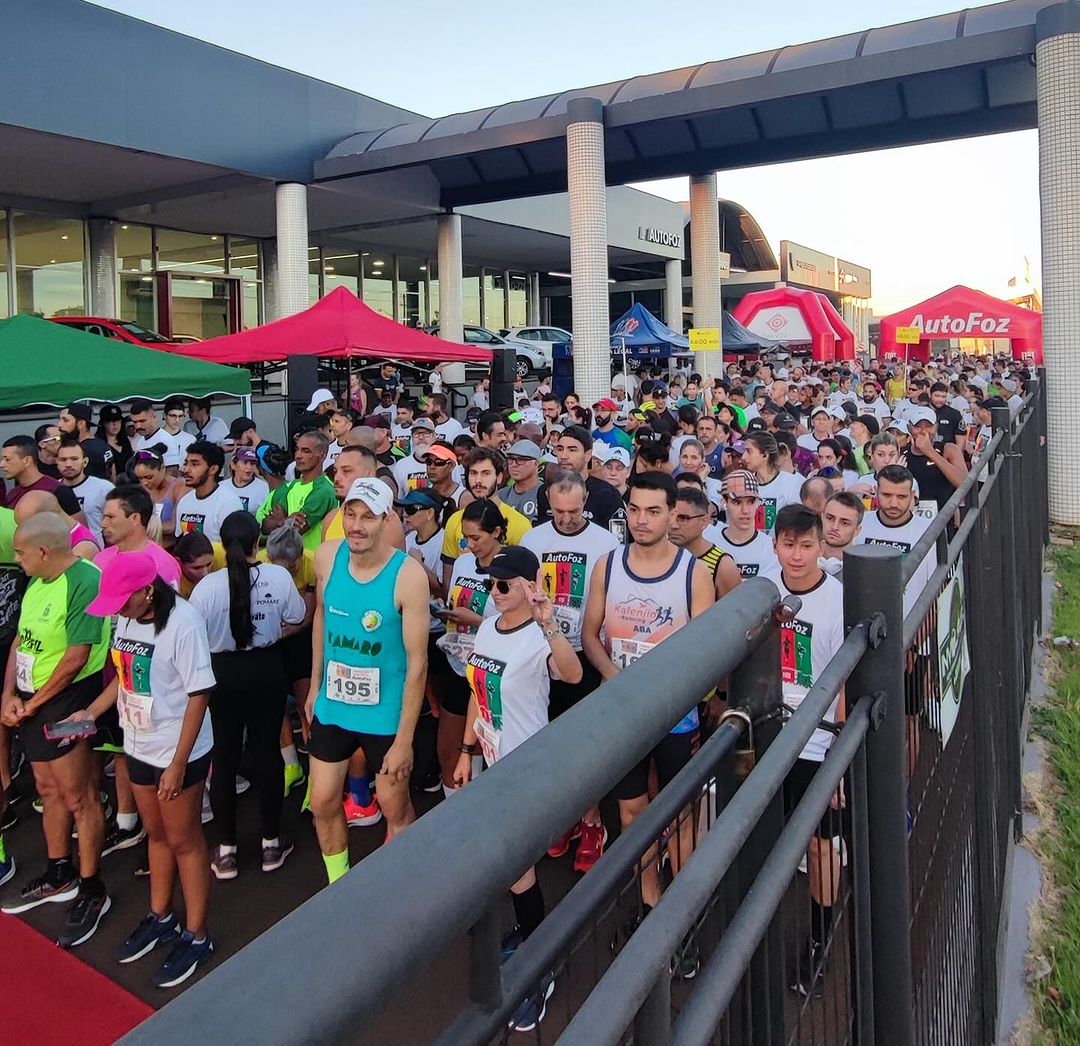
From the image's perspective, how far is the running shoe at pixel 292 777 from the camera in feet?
19.6

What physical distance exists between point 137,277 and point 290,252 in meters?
6.63

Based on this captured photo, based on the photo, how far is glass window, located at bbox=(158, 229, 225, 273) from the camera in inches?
944

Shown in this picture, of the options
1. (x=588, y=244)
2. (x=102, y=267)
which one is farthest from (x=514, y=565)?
(x=102, y=267)

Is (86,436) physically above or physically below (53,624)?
above

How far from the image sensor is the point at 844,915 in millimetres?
1630

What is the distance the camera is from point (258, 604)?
4914 mm

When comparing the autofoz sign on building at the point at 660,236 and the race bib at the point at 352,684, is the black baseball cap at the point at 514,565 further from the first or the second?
the autofoz sign on building at the point at 660,236

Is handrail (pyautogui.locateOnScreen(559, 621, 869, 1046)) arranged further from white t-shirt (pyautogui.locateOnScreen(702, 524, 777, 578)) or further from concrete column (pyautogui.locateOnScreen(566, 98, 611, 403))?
concrete column (pyautogui.locateOnScreen(566, 98, 611, 403))

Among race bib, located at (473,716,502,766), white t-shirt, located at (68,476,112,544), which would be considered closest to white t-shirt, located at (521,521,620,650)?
race bib, located at (473,716,502,766)

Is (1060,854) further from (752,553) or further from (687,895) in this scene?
(687,895)

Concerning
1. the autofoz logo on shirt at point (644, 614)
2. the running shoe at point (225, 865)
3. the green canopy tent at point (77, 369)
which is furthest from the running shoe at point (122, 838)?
the green canopy tent at point (77, 369)

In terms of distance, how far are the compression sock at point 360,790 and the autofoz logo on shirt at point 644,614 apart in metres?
2.13

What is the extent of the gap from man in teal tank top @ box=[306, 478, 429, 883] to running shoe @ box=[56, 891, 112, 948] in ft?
3.92

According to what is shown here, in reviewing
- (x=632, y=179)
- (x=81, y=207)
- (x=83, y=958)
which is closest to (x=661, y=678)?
(x=83, y=958)
